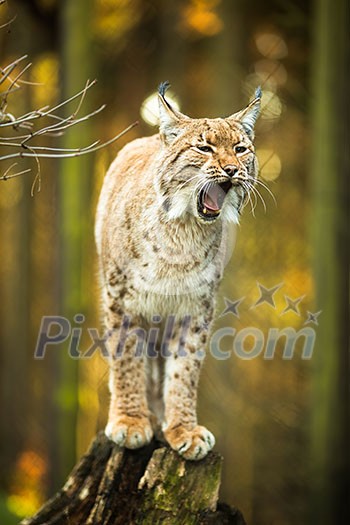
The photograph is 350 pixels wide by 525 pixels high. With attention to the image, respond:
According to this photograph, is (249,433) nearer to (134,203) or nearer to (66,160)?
(66,160)

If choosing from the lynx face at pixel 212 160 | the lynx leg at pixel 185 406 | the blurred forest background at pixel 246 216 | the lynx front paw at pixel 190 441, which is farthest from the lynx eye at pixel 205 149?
the blurred forest background at pixel 246 216

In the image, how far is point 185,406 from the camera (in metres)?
1.82

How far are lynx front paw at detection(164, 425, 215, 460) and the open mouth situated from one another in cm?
62

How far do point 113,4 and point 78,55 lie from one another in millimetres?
444

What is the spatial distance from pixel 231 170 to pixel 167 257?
30cm

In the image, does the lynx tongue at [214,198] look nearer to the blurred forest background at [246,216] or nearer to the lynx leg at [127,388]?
the lynx leg at [127,388]

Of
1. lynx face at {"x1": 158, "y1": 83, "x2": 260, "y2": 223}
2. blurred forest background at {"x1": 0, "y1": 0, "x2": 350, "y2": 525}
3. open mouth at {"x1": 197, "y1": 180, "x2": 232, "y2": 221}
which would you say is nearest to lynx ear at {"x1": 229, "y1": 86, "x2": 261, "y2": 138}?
lynx face at {"x1": 158, "y1": 83, "x2": 260, "y2": 223}

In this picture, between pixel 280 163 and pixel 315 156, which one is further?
pixel 280 163

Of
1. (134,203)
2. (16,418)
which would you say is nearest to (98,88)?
(134,203)

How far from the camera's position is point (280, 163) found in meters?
3.17

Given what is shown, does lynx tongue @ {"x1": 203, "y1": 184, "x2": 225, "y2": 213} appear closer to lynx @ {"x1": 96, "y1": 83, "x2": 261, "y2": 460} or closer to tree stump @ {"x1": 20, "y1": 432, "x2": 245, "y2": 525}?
lynx @ {"x1": 96, "y1": 83, "x2": 261, "y2": 460}

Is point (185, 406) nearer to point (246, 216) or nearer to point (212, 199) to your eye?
point (212, 199)

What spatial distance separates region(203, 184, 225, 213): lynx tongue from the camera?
136cm

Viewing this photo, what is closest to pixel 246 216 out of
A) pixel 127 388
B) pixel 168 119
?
pixel 127 388
